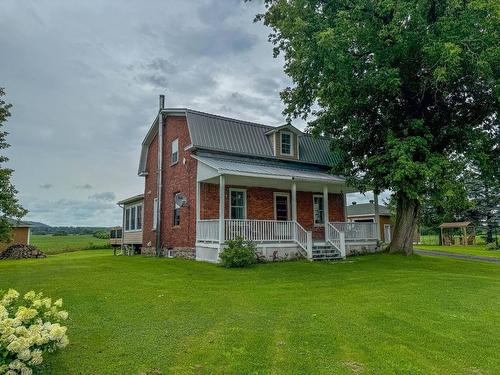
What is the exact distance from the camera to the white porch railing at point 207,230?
1498 cm

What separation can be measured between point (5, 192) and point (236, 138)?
11476 mm

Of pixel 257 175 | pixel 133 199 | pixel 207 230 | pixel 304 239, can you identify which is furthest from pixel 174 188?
pixel 304 239

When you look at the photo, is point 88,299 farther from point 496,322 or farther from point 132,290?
point 496,322

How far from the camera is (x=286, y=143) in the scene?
19.6 m

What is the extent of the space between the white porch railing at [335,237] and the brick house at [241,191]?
0.05 metres

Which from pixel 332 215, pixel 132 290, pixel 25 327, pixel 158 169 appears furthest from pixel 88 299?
pixel 332 215

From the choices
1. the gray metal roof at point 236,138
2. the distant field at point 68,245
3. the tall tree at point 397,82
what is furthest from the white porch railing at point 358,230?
the distant field at point 68,245

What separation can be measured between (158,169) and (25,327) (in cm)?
1728

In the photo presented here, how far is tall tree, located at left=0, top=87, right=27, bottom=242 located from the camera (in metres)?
17.0

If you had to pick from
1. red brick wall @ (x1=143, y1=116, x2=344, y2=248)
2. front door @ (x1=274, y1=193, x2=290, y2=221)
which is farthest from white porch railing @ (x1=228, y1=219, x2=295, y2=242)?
front door @ (x1=274, y1=193, x2=290, y2=221)

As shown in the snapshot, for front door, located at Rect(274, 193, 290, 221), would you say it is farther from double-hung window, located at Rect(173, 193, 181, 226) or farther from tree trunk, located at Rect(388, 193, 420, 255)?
tree trunk, located at Rect(388, 193, 420, 255)

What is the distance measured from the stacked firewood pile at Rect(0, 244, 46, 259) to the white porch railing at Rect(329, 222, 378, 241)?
18714 millimetres

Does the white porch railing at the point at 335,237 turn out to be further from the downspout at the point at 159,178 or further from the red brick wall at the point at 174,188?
the downspout at the point at 159,178

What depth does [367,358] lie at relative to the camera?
15.7 feet
